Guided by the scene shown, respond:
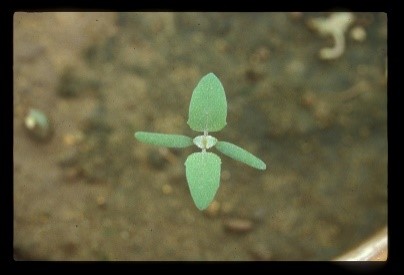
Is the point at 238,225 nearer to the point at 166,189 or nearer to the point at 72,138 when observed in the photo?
the point at 166,189

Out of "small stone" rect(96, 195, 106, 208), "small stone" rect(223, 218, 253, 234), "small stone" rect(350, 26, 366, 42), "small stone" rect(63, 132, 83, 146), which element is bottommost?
"small stone" rect(223, 218, 253, 234)

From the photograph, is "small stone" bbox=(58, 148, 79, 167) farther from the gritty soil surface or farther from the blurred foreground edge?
the blurred foreground edge

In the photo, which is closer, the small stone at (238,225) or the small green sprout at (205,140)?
the small green sprout at (205,140)

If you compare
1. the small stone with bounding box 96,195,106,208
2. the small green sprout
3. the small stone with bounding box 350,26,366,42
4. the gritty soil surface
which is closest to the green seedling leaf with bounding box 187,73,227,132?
the small green sprout

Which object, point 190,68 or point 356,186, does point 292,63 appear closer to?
point 190,68

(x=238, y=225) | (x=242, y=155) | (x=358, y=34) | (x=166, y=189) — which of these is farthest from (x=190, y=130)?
(x=358, y=34)

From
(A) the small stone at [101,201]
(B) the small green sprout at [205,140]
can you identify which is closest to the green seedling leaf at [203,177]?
(B) the small green sprout at [205,140]

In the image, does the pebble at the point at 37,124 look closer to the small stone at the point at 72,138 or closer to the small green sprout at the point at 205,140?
the small stone at the point at 72,138
